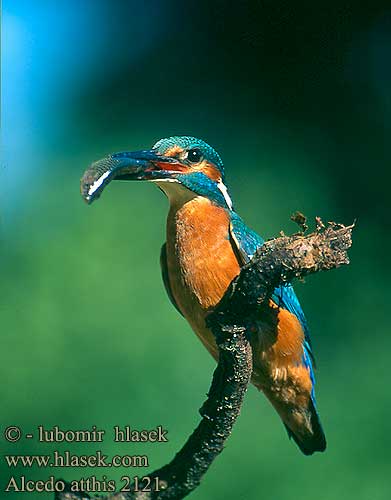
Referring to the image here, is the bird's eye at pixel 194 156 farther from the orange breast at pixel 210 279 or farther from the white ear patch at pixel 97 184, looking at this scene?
the white ear patch at pixel 97 184

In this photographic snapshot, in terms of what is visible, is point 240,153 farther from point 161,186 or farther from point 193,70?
point 161,186

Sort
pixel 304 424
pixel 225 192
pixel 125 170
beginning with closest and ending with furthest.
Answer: pixel 125 170, pixel 225 192, pixel 304 424

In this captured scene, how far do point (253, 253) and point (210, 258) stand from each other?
0.15 meters

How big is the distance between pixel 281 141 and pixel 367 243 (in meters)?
0.66

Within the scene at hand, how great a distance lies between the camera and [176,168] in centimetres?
248

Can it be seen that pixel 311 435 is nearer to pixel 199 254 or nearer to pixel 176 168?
pixel 199 254

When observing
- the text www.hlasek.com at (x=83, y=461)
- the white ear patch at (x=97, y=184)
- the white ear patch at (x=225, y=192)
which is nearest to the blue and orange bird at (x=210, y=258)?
the white ear patch at (x=225, y=192)

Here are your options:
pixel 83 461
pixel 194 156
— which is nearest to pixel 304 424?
pixel 83 461

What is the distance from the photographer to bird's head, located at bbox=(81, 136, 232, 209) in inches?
88.2

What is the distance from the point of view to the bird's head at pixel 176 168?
2.24 meters

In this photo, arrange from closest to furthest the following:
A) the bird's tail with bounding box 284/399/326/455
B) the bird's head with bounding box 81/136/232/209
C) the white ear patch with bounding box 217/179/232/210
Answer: the bird's head with bounding box 81/136/232/209 < the white ear patch with bounding box 217/179/232/210 < the bird's tail with bounding box 284/399/326/455

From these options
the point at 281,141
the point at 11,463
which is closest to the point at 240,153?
the point at 281,141

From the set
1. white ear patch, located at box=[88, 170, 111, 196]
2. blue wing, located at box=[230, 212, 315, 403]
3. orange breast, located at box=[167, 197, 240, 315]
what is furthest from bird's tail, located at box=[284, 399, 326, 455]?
white ear patch, located at box=[88, 170, 111, 196]

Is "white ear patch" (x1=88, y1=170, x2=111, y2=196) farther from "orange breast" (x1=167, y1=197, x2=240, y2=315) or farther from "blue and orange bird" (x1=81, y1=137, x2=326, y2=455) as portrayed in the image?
"orange breast" (x1=167, y1=197, x2=240, y2=315)
